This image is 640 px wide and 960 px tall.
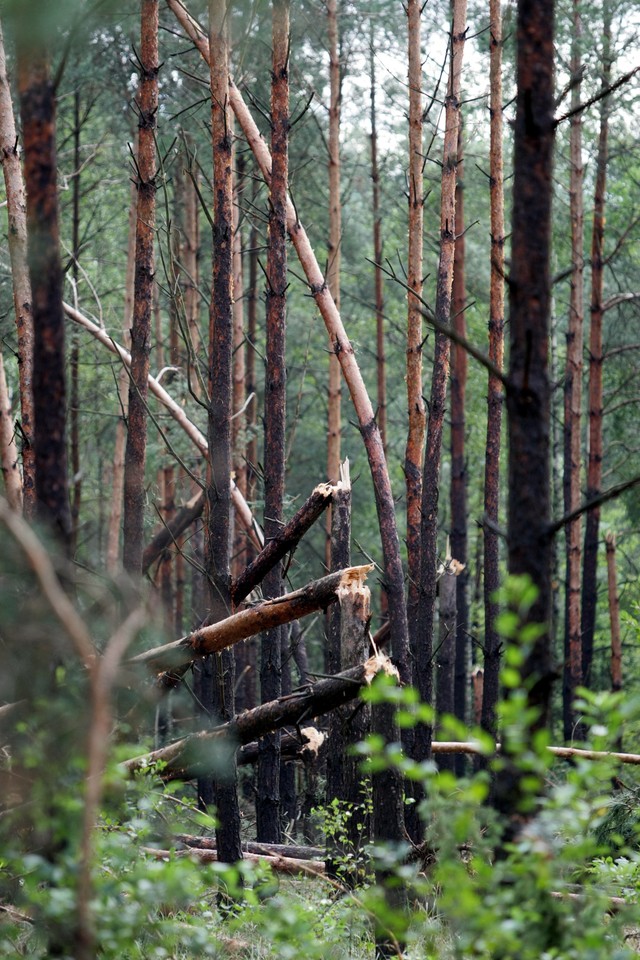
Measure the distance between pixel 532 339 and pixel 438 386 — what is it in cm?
641

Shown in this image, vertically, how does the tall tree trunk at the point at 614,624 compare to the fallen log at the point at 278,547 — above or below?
below

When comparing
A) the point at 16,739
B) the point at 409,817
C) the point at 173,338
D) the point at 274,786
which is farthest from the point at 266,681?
the point at 173,338

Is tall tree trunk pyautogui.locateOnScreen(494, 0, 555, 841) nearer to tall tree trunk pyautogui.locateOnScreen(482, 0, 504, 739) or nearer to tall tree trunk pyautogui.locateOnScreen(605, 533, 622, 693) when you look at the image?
tall tree trunk pyautogui.locateOnScreen(482, 0, 504, 739)

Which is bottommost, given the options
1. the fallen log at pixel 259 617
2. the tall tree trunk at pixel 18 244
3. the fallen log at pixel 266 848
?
the fallen log at pixel 266 848

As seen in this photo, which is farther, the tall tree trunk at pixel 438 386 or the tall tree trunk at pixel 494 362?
the tall tree trunk at pixel 494 362

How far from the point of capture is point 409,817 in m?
9.43

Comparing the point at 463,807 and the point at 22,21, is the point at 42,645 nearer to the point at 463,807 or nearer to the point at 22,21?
the point at 463,807

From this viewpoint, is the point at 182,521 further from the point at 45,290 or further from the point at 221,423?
the point at 45,290

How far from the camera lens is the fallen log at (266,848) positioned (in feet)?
26.6

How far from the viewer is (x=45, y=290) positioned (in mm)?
3801

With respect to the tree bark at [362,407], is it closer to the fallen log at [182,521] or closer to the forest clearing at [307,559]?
the forest clearing at [307,559]

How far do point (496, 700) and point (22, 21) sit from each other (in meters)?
9.17

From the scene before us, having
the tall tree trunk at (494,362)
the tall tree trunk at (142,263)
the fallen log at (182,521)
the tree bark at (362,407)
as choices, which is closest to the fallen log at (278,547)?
the tall tree trunk at (142,263)

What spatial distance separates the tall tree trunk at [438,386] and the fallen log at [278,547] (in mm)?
2773
